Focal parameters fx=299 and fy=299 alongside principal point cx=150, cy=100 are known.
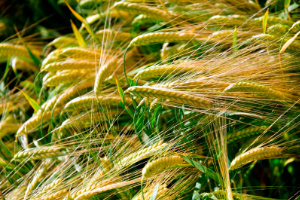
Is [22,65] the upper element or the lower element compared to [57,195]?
upper

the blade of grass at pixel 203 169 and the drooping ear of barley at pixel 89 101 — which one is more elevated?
the drooping ear of barley at pixel 89 101

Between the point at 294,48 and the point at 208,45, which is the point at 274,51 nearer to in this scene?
the point at 294,48

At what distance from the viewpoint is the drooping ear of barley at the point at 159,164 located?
737 millimetres

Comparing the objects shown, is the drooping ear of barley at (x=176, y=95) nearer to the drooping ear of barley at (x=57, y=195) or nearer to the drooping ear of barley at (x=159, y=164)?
the drooping ear of barley at (x=159, y=164)

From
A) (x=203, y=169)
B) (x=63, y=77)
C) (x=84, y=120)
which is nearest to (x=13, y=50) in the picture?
(x=63, y=77)

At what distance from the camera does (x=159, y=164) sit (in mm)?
749

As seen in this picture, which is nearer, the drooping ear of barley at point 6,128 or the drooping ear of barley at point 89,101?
the drooping ear of barley at point 89,101

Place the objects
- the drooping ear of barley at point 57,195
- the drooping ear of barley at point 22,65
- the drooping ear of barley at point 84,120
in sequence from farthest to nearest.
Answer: the drooping ear of barley at point 22,65 < the drooping ear of barley at point 84,120 < the drooping ear of barley at point 57,195

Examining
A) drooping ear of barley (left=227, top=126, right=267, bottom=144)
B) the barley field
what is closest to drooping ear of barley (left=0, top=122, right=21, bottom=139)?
the barley field

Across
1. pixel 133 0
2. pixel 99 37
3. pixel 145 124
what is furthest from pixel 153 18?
pixel 145 124

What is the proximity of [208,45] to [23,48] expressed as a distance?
2.80ft

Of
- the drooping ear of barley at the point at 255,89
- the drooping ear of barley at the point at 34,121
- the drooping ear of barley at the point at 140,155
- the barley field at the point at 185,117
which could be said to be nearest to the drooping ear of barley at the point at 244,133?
the barley field at the point at 185,117

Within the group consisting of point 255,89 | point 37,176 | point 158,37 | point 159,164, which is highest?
point 158,37

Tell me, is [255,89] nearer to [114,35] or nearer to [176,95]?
[176,95]
